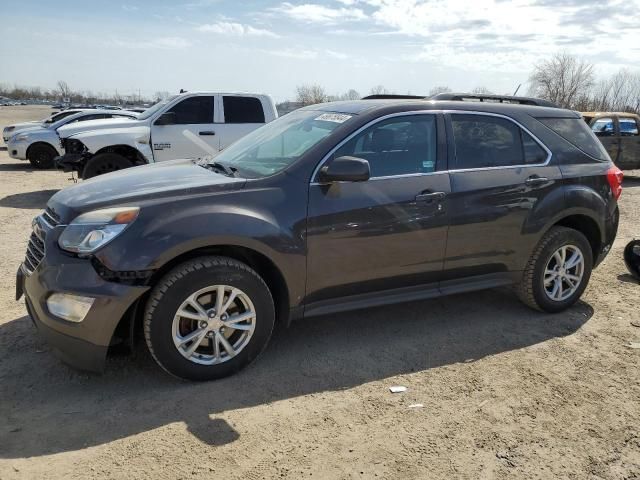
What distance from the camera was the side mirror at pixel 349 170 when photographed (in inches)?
135

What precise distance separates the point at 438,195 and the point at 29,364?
3.16 m

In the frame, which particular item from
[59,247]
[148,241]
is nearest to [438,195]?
[148,241]

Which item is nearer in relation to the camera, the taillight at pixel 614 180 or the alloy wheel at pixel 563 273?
the alloy wheel at pixel 563 273

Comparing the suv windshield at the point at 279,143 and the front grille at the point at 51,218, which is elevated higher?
the suv windshield at the point at 279,143

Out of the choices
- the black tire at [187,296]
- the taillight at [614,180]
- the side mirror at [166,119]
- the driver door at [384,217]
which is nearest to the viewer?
the black tire at [187,296]

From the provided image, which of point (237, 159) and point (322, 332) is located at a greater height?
point (237, 159)

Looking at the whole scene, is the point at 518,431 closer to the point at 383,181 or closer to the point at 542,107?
the point at 383,181

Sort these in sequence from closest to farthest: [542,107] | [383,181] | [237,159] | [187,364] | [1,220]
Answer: [187,364] → [383,181] → [237,159] → [542,107] → [1,220]

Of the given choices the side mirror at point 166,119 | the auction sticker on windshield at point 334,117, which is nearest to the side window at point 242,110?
the side mirror at point 166,119

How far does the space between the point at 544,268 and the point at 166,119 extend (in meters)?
7.38

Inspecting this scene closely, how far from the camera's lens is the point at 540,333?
4328mm

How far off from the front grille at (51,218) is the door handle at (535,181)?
3551 millimetres

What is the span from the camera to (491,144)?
426 centimetres

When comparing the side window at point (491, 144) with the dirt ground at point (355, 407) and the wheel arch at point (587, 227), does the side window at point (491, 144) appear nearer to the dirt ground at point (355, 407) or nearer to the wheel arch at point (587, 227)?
the wheel arch at point (587, 227)
